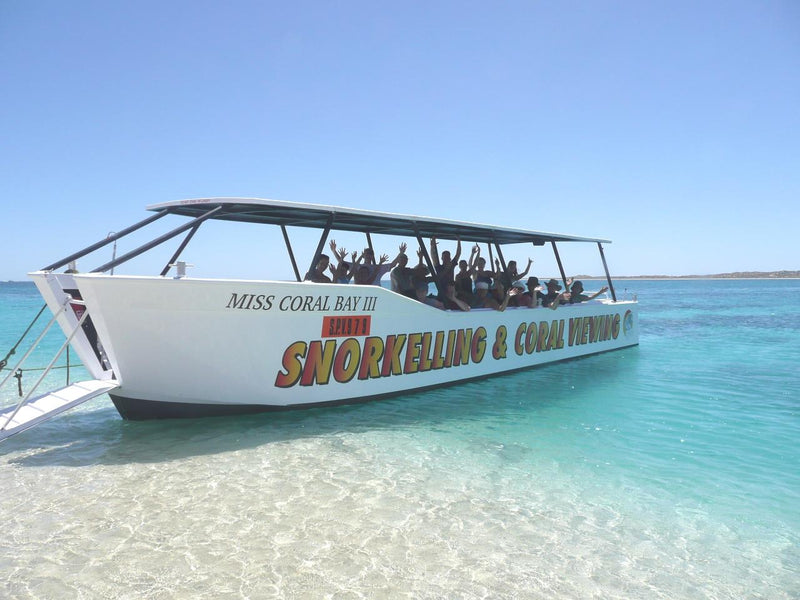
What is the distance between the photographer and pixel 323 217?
30.0 feet

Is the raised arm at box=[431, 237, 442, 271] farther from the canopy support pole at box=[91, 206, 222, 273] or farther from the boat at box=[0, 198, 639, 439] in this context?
the canopy support pole at box=[91, 206, 222, 273]

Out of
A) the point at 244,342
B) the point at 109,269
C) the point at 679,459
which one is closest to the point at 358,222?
the point at 244,342

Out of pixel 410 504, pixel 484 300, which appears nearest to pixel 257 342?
pixel 410 504

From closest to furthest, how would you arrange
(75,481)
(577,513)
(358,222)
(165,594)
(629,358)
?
(165,594) < (577,513) < (75,481) < (358,222) < (629,358)

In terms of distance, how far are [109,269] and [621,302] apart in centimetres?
1441

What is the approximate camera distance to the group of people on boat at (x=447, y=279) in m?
9.72

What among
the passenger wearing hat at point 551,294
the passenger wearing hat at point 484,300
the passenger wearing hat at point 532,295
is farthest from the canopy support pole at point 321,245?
the passenger wearing hat at point 551,294

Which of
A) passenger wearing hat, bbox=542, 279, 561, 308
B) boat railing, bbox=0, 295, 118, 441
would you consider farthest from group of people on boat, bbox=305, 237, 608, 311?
boat railing, bbox=0, 295, 118, 441

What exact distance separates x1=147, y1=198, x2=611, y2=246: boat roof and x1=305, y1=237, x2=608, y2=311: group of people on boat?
497 millimetres

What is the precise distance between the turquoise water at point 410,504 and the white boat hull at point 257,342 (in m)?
0.42

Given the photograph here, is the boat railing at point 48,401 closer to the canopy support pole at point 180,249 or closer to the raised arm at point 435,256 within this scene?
the canopy support pole at point 180,249

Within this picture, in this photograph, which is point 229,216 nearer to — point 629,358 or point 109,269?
point 109,269

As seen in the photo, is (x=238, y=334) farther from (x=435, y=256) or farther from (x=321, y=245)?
(x=435, y=256)

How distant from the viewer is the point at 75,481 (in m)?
5.35
